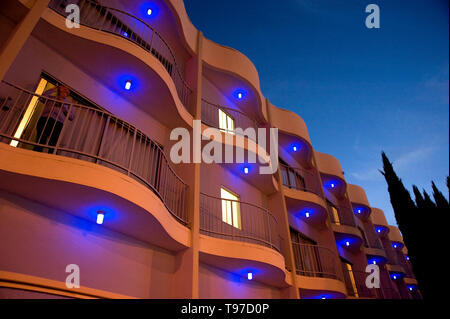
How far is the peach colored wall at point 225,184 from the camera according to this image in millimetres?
8941

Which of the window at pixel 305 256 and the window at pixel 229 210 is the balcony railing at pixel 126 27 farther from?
the window at pixel 305 256

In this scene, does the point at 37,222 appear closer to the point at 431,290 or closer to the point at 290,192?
the point at 290,192

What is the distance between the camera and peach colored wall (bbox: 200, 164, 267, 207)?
29.3 ft

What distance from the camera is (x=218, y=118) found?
34.3ft

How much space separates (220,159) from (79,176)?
5.67 m

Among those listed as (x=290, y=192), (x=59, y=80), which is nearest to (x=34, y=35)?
(x=59, y=80)

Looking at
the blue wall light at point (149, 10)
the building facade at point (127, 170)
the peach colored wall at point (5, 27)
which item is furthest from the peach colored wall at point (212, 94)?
the peach colored wall at point (5, 27)

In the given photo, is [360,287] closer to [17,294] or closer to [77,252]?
[77,252]

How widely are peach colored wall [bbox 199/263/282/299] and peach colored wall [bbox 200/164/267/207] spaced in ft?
7.78

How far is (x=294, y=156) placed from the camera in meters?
15.6

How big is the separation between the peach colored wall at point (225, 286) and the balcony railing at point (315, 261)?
3216mm

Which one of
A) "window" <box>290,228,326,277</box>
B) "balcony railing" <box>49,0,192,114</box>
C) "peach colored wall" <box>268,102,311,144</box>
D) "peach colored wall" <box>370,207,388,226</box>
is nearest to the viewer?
"balcony railing" <box>49,0,192,114</box>

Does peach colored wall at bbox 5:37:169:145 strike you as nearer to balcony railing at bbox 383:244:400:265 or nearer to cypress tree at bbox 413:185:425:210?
cypress tree at bbox 413:185:425:210

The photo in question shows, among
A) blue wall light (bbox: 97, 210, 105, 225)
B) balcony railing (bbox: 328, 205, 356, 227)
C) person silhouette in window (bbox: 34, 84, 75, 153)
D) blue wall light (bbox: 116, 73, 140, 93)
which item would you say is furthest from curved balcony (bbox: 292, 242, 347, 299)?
person silhouette in window (bbox: 34, 84, 75, 153)
